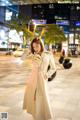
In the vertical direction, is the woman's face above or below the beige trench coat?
above

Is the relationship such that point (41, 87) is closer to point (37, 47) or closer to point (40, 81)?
point (40, 81)

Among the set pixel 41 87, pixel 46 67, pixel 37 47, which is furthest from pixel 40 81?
pixel 37 47

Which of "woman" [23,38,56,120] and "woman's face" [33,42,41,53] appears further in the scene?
"woman's face" [33,42,41,53]

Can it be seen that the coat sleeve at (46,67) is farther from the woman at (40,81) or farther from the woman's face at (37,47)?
the woman's face at (37,47)

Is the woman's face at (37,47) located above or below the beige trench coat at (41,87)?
above

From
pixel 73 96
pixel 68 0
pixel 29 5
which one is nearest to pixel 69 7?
pixel 68 0

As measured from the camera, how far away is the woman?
5902 mm

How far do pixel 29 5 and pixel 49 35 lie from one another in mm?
48173

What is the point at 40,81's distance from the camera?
19.4 ft

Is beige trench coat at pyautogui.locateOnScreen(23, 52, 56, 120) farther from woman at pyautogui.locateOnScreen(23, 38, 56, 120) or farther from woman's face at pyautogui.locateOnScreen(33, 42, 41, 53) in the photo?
woman's face at pyautogui.locateOnScreen(33, 42, 41, 53)

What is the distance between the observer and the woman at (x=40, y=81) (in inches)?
232

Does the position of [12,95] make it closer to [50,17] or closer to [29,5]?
[29,5]

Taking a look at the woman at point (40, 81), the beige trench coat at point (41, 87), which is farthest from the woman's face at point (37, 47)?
the beige trench coat at point (41, 87)

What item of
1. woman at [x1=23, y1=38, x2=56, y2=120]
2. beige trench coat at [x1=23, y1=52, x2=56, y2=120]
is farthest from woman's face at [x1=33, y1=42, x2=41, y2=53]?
beige trench coat at [x1=23, y1=52, x2=56, y2=120]
